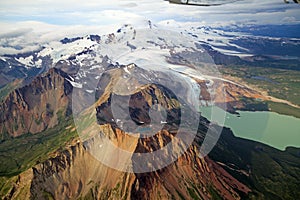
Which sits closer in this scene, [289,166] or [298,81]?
[289,166]

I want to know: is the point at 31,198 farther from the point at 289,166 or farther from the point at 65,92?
the point at 65,92

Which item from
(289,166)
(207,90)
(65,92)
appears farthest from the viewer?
(65,92)

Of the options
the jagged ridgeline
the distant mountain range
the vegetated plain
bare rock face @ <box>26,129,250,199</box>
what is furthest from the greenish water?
bare rock face @ <box>26,129,250,199</box>

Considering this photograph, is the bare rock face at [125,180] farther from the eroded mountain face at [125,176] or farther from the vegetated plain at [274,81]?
the vegetated plain at [274,81]

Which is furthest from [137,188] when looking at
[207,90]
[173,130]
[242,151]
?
[207,90]

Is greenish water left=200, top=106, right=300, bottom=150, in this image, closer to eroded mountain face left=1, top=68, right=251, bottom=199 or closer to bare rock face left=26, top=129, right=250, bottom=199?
eroded mountain face left=1, top=68, right=251, bottom=199

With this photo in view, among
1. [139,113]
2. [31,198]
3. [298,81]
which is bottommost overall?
[298,81]
